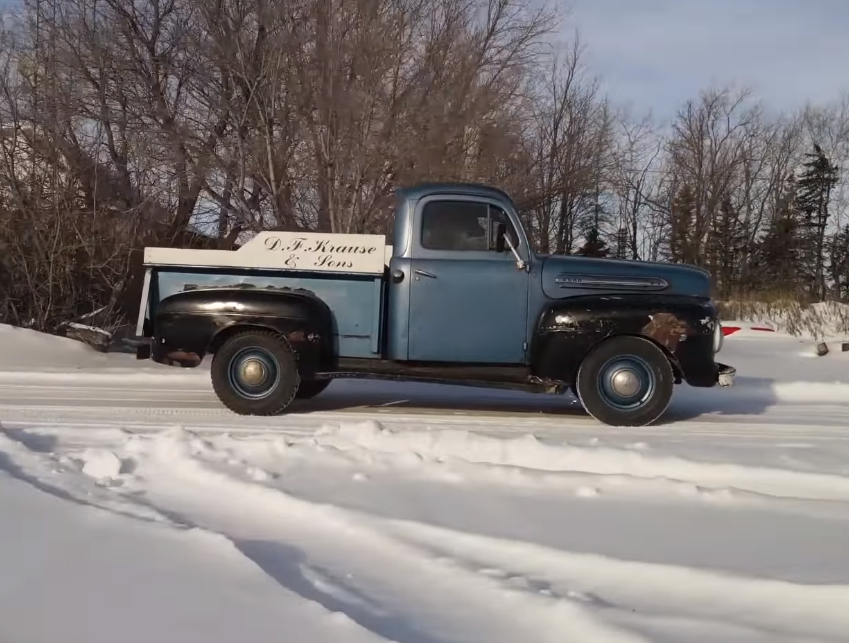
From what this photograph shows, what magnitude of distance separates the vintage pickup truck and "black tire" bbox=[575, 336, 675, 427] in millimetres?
11

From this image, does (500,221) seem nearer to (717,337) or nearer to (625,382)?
(625,382)

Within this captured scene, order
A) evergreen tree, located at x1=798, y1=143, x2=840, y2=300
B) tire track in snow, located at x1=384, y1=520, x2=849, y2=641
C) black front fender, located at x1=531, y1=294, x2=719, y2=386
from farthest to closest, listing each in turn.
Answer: evergreen tree, located at x1=798, y1=143, x2=840, y2=300
black front fender, located at x1=531, y1=294, x2=719, y2=386
tire track in snow, located at x1=384, y1=520, x2=849, y2=641

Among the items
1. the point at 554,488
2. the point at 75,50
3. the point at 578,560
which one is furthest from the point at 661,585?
the point at 75,50

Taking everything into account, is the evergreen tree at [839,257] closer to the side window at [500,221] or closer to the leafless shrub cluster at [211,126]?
the leafless shrub cluster at [211,126]

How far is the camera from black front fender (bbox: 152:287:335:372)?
7.81 meters

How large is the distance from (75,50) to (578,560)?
54.0ft

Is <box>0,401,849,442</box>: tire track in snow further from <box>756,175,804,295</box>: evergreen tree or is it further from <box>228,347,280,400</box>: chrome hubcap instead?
<box>756,175,804,295</box>: evergreen tree

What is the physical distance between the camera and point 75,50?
55.8ft

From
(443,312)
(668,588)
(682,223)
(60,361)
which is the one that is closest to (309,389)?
(443,312)

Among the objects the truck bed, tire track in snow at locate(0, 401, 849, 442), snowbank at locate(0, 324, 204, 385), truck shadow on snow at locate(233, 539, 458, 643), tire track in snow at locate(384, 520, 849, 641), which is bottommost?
truck shadow on snow at locate(233, 539, 458, 643)

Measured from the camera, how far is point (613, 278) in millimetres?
7945

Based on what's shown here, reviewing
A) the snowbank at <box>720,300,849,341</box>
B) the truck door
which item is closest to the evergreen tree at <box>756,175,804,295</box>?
the snowbank at <box>720,300,849,341</box>

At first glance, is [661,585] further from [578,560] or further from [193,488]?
[193,488]

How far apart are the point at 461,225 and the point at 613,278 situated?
150 cm
